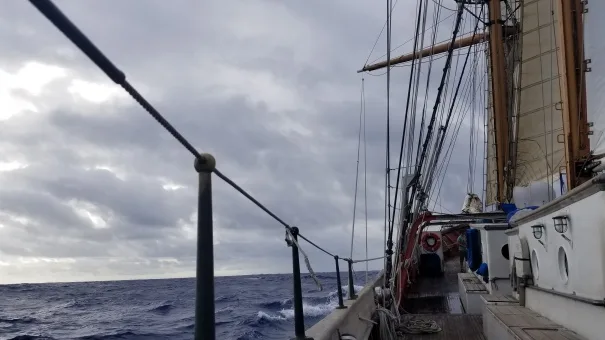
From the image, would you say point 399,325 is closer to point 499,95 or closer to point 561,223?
point 561,223

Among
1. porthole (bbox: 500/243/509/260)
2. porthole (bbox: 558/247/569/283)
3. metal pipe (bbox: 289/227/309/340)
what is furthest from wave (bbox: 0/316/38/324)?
porthole (bbox: 558/247/569/283)

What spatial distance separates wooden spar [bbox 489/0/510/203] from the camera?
16188mm

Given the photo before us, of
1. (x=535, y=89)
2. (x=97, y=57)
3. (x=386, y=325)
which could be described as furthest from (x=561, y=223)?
(x=535, y=89)

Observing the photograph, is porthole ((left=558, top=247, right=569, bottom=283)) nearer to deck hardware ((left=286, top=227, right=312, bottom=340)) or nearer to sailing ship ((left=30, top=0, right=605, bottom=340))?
sailing ship ((left=30, top=0, right=605, bottom=340))

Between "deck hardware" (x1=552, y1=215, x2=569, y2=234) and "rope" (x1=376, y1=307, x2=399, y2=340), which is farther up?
"deck hardware" (x1=552, y1=215, x2=569, y2=234)

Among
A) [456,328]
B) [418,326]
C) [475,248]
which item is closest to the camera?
[418,326]

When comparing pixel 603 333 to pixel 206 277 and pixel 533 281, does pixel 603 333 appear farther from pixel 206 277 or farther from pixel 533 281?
pixel 206 277

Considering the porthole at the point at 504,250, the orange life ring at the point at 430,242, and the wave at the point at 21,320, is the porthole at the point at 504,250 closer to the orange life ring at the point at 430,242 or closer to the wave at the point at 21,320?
the orange life ring at the point at 430,242

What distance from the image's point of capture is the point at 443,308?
12500 mm

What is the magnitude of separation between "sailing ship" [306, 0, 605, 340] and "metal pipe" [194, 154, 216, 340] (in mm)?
3061

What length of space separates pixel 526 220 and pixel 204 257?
5.93 metres

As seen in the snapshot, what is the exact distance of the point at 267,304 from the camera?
38.2 metres

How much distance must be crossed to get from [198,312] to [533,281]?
602 centimetres

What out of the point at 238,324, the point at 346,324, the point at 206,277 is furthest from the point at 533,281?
the point at 238,324
